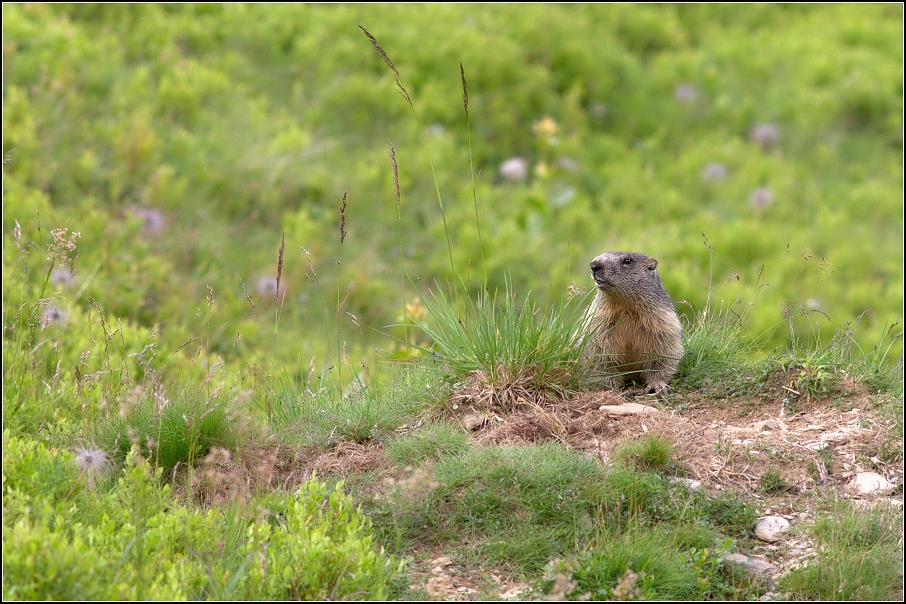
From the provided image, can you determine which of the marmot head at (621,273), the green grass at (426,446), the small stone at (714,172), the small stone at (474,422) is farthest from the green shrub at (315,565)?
the small stone at (714,172)

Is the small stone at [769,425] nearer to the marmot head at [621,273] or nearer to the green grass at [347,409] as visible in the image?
the marmot head at [621,273]

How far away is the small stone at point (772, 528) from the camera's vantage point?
3865 millimetres

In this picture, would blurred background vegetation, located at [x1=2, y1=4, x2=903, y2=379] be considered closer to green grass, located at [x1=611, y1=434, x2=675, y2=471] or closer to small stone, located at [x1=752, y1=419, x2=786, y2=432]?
green grass, located at [x1=611, y1=434, x2=675, y2=471]

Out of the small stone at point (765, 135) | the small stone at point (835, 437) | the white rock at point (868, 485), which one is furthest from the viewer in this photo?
the small stone at point (765, 135)

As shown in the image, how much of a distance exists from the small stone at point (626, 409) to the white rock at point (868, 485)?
997mm

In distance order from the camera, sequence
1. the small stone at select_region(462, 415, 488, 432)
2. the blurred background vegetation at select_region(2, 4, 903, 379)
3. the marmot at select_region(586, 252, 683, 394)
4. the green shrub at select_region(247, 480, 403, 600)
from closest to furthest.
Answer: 1. the green shrub at select_region(247, 480, 403, 600)
2. the small stone at select_region(462, 415, 488, 432)
3. the marmot at select_region(586, 252, 683, 394)
4. the blurred background vegetation at select_region(2, 4, 903, 379)

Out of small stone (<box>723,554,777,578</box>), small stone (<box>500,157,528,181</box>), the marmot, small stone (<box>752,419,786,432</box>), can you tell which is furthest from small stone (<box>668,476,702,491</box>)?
small stone (<box>500,157,528,181</box>)

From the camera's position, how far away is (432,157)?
10852 millimetres

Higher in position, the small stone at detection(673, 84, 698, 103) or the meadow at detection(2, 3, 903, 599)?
A: the small stone at detection(673, 84, 698, 103)

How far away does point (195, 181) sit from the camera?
9.80 m

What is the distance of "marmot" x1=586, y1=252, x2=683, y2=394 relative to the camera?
16.7ft

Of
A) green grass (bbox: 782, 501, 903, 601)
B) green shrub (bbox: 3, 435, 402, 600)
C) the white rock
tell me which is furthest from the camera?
the white rock

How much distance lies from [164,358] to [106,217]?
7.11ft

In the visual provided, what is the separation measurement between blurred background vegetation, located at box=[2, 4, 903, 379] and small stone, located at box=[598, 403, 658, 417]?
11.4 ft
